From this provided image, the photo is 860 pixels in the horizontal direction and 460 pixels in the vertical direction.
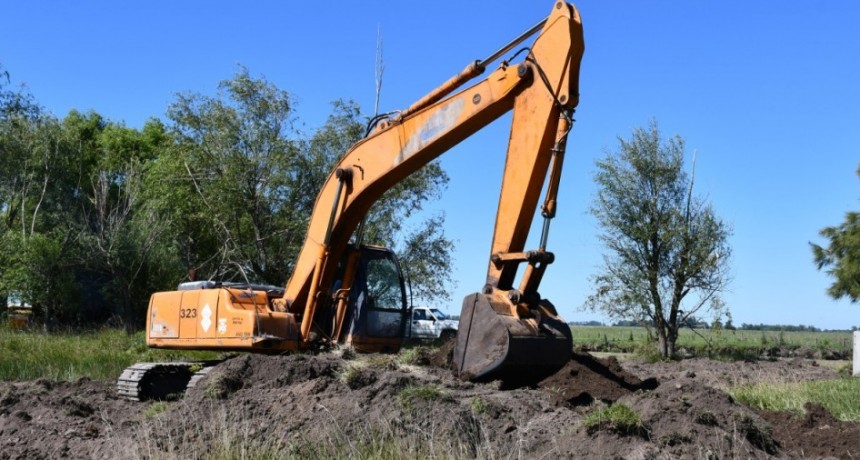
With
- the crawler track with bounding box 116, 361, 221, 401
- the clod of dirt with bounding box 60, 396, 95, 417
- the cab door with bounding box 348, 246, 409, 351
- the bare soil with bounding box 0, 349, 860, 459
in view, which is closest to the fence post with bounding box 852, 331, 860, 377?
the bare soil with bounding box 0, 349, 860, 459

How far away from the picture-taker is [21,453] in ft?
30.4

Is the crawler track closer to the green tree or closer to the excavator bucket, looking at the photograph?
the excavator bucket

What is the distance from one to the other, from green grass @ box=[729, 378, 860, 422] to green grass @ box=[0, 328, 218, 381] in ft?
33.2

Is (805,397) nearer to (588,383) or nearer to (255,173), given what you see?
(588,383)

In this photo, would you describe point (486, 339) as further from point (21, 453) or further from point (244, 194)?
point (244, 194)

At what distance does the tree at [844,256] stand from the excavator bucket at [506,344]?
24837 millimetres

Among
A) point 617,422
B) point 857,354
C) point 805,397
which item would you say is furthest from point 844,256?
point 617,422

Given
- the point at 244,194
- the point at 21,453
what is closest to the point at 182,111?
the point at 244,194

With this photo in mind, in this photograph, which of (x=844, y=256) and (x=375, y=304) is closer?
(x=375, y=304)

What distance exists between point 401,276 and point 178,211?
20.2 meters

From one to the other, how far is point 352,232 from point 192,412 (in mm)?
4117

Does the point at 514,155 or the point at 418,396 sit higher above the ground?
the point at 514,155

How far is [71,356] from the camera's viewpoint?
18.8 metres

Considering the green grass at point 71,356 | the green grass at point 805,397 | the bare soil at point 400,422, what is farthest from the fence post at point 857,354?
the green grass at point 71,356
